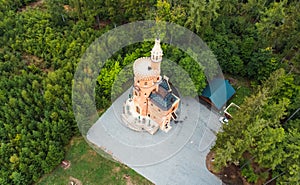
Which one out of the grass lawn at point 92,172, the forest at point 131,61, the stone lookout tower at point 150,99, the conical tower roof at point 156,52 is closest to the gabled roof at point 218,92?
the forest at point 131,61

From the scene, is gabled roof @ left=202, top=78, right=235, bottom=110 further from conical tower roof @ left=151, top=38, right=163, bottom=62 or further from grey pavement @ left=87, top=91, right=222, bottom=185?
conical tower roof @ left=151, top=38, right=163, bottom=62

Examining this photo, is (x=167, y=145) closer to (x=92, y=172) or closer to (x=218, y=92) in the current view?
(x=92, y=172)

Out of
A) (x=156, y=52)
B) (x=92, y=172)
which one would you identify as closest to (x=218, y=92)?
(x=156, y=52)

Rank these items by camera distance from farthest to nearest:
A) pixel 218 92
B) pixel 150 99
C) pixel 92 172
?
pixel 218 92 < pixel 92 172 < pixel 150 99

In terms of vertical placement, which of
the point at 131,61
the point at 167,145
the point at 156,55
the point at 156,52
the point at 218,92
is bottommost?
the point at 167,145

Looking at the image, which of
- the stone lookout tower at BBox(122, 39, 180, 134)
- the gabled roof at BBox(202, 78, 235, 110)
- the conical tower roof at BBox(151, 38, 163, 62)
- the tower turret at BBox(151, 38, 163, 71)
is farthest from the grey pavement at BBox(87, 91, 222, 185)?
the conical tower roof at BBox(151, 38, 163, 62)

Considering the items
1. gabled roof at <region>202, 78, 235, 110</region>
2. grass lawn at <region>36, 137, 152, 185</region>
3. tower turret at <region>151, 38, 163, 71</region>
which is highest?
tower turret at <region>151, 38, 163, 71</region>

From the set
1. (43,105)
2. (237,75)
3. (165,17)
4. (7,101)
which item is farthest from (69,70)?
(237,75)
